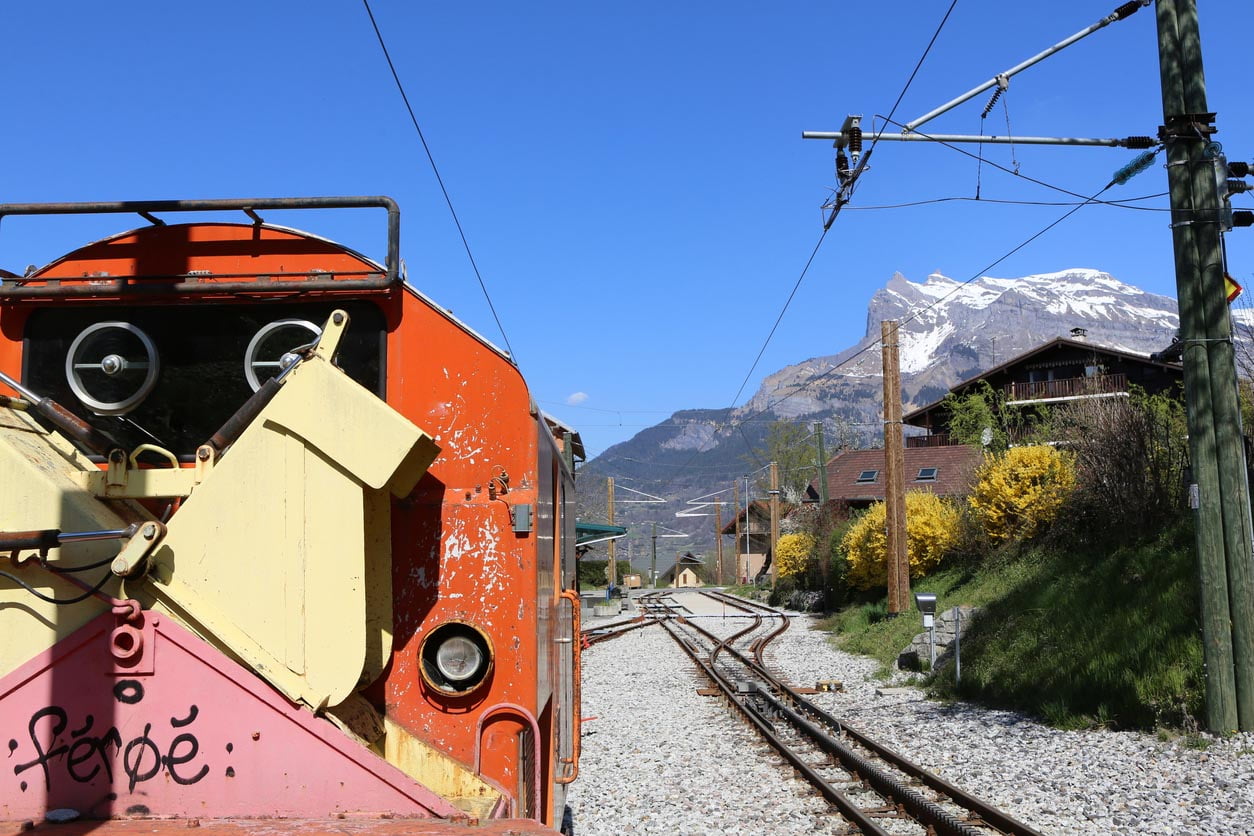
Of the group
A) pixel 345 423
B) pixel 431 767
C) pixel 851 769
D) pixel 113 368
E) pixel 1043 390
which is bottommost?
pixel 851 769

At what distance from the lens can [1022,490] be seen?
22453 mm

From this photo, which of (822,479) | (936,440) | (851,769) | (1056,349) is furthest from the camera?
(936,440)

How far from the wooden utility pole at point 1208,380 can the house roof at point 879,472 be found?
35905 millimetres

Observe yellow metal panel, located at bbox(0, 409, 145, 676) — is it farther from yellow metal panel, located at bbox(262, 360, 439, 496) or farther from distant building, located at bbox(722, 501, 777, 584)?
distant building, located at bbox(722, 501, 777, 584)

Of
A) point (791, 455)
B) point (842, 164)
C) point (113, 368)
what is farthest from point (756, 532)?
point (113, 368)

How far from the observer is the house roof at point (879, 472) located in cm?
5088

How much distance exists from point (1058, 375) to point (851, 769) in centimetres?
5062

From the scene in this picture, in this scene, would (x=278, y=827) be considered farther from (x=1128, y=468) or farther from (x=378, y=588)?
(x=1128, y=468)

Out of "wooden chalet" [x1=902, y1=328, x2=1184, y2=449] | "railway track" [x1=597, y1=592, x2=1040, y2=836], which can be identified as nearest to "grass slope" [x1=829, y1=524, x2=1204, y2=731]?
"railway track" [x1=597, y1=592, x2=1040, y2=836]

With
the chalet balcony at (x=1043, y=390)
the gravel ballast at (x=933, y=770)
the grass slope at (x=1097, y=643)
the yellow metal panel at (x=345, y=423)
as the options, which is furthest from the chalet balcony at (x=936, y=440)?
the yellow metal panel at (x=345, y=423)

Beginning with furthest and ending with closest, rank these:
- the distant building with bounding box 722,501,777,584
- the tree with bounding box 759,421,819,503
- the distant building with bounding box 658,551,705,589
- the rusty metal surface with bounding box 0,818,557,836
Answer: the distant building with bounding box 658,551,705,589 < the distant building with bounding box 722,501,777,584 < the tree with bounding box 759,421,819,503 < the rusty metal surface with bounding box 0,818,557,836

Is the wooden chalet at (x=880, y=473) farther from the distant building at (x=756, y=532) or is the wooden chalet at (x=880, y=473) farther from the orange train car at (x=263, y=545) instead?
the orange train car at (x=263, y=545)

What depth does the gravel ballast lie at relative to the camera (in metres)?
8.12

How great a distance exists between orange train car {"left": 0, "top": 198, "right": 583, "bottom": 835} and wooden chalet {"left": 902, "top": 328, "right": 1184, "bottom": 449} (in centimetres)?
4590
